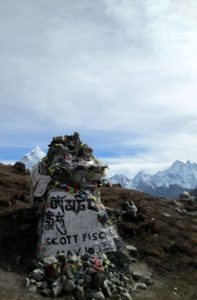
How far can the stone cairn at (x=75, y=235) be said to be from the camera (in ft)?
52.9

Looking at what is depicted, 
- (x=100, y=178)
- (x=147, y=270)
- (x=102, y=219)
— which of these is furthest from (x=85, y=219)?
(x=147, y=270)

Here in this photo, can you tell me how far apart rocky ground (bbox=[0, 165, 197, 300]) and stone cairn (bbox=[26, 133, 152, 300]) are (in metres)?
0.84

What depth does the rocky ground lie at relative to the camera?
17297 millimetres

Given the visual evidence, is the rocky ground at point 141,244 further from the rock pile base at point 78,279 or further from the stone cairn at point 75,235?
the stone cairn at point 75,235

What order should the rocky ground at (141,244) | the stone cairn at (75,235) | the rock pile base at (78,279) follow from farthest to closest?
the rocky ground at (141,244), the stone cairn at (75,235), the rock pile base at (78,279)

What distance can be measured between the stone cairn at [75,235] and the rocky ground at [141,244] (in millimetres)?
837

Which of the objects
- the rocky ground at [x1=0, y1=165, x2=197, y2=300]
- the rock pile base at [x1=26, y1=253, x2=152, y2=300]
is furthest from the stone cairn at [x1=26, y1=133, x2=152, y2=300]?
the rocky ground at [x1=0, y1=165, x2=197, y2=300]

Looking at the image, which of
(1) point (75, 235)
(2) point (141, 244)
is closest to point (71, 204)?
(1) point (75, 235)

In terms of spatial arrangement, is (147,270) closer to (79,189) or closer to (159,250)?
(159,250)

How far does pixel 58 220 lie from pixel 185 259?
7608mm

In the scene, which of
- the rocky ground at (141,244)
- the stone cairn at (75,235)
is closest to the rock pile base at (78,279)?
the stone cairn at (75,235)

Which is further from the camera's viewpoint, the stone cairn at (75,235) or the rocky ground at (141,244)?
the rocky ground at (141,244)

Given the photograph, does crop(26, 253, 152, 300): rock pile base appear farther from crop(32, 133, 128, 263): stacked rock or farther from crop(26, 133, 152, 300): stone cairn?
crop(32, 133, 128, 263): stacked rock

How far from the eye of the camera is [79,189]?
65.6 feet
